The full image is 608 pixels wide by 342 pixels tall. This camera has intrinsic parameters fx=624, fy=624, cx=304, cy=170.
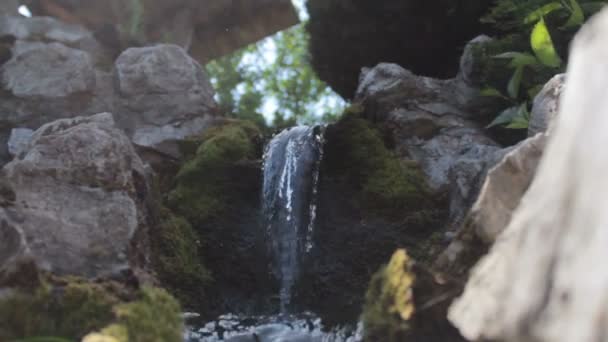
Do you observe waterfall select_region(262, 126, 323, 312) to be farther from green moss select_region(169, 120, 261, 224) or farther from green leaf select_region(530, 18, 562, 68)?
green leaf select_region(530, 18, 562, 68)

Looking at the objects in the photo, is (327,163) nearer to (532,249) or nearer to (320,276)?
(320,276)

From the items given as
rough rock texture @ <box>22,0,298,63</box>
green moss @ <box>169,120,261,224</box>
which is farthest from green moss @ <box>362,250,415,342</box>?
rough rock texture @ <box>22,0,298,63</box>

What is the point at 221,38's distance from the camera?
1216cm

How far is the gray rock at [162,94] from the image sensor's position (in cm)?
815

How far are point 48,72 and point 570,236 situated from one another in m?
7.91

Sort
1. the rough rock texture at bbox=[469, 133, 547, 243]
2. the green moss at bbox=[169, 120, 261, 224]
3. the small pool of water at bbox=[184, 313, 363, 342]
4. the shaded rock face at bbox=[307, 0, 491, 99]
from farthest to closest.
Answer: the shaded rock face at bbox=[307, 0, 491, 99] → the green moss at bbox=[169, 120, 261, 224] → the small pool of water at bbox=[184, 313, 363, 342] → the rough rock texture at bbox=[469, 133, 547, 243]

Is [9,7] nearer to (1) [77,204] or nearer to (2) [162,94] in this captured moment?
(2) [162,94]

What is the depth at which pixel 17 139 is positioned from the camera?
7289 mm

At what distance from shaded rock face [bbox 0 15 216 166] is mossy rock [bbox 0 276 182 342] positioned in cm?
414

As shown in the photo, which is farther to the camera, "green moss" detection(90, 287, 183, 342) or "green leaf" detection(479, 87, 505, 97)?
"green leaf" detection(479, 87, 505, 97)

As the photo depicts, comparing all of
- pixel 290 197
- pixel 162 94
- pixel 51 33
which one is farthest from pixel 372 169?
pixel 51 33

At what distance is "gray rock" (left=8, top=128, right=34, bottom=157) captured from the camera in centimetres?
710

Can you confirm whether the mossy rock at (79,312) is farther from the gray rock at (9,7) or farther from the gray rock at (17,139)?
the gray rock at (9,7)

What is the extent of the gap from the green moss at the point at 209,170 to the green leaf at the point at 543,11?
3.52m
